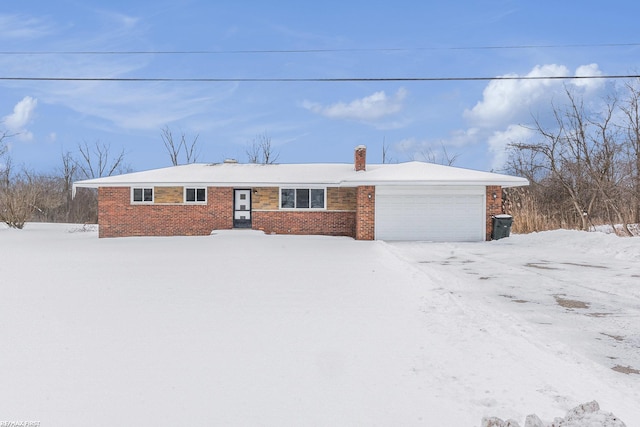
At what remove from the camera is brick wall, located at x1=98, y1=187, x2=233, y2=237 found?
22.2m

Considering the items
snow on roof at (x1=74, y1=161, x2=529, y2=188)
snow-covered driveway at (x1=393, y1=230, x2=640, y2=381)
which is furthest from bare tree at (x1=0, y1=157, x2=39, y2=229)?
snow-covered driveway at (x1=393, y1=230, x2=640, y2=381)

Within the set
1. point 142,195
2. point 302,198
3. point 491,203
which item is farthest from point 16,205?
point 491,203

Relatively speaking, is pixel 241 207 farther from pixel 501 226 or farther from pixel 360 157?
pixel 501 226

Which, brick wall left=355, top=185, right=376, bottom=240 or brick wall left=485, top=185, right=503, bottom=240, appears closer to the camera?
brick wall left=485, top=185, right=503, bottom=240

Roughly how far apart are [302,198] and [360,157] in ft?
13.6

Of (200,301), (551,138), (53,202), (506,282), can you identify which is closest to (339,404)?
(200,301)

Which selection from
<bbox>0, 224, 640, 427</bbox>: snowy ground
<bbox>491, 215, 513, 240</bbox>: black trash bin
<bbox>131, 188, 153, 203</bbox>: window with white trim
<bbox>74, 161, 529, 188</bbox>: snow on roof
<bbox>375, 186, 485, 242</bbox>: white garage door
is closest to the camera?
<bbox>0, 224, 640, 427</bbox>: snowy ground

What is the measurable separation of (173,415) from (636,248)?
1384 cm

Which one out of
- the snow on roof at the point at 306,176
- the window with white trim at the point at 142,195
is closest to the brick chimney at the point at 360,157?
the snow on roof at the point at 306,176

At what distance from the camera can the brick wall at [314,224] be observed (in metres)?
22.1

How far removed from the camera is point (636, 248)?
42.0 ft

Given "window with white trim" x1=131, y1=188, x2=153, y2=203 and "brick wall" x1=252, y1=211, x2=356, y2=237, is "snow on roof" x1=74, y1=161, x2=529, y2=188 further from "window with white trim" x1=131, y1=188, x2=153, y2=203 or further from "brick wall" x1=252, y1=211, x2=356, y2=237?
"brick wall" x1=252, y1=211, x2=356, y2=237

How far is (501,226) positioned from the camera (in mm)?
19516

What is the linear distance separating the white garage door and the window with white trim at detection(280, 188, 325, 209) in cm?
340
